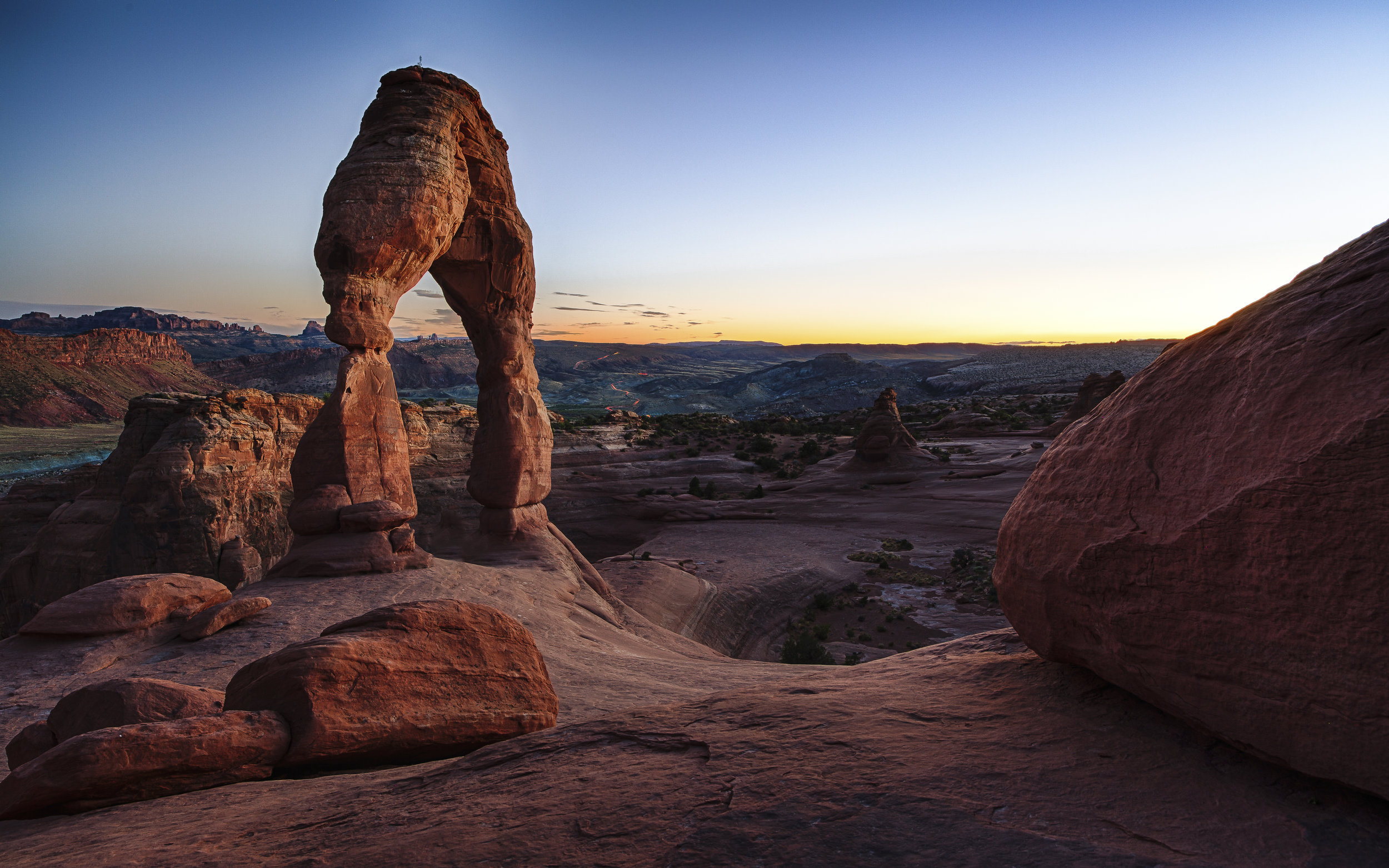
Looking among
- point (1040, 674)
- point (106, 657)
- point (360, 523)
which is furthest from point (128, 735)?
point (360, 523)

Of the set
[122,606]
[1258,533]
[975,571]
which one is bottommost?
[975,571]

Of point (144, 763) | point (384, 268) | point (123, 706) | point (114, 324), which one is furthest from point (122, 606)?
point (114, 324)

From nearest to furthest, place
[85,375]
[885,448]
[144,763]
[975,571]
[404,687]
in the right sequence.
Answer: [144,763]
[404,687]
[975,571]
[885,448]
[85,375]

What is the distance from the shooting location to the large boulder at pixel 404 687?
14.0ft

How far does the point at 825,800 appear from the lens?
2904mm

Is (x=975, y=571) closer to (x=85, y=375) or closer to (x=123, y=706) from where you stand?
(x=123, y=706)

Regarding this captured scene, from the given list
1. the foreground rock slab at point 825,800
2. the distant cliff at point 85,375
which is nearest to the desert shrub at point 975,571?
the foreground rock slab at point 825,800

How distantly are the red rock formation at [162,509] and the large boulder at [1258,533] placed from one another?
65.0 feet

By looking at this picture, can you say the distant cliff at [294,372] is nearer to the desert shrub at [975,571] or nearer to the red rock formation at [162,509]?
the red rock formation at [162,509]

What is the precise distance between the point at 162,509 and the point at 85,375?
242 feet

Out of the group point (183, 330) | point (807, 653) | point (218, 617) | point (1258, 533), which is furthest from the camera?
point (183, 330)

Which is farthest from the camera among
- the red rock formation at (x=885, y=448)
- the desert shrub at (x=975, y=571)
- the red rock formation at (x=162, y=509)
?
the red rock formation at (x=885, y=448)

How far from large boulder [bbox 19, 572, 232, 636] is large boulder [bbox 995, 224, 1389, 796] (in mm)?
9009

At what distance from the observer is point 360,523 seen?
10.7 m
